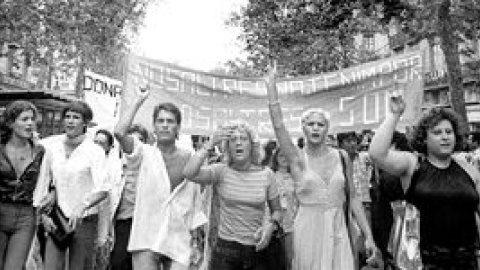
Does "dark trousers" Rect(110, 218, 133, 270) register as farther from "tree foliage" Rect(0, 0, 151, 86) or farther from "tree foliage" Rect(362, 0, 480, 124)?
"tree foliage" Rect(0, 0, 151, 86)

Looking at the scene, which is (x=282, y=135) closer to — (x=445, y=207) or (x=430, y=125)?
(x=430, y=125)

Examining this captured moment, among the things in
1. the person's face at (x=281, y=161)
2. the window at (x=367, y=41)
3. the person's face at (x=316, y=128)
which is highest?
the window at (x=367, y=41)

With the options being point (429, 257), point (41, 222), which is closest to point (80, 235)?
point (41, 222)

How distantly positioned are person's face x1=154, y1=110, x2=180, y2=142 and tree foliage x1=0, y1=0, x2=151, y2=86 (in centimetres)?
1247

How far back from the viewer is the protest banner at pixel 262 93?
7.73 m

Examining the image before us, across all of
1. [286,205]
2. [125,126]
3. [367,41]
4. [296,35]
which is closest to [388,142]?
[125,126]

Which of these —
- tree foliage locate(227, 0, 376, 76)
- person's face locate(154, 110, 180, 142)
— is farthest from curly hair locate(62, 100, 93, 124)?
tree foliage locate(227, 0, 376, 76)

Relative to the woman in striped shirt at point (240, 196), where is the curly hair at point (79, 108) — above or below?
above

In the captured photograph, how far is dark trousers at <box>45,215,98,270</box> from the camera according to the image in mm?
4785

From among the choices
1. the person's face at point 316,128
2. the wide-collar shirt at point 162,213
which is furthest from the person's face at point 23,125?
the person's face at point 316,128

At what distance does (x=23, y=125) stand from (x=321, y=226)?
242 cm

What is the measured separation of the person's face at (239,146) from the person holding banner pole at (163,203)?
1.30 ft

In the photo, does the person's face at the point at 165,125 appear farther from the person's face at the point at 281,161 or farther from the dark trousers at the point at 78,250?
the person's face at the point at 281,161

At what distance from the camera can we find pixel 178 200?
4.41 m
